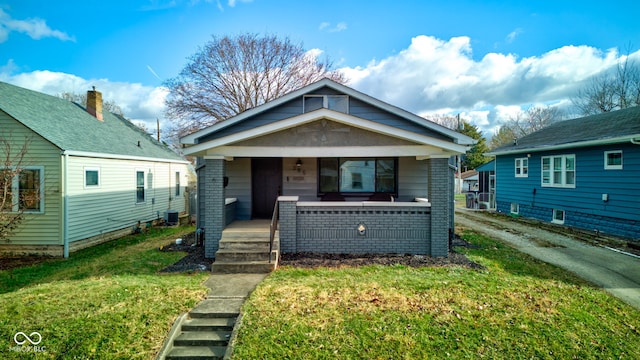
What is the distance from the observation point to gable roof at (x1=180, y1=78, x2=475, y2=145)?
8.46 metres

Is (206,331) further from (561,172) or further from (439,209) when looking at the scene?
(561,172)

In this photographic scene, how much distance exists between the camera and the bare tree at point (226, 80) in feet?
78.1

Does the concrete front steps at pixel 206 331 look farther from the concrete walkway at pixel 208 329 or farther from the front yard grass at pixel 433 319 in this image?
the front yard grass at pixel 433 319

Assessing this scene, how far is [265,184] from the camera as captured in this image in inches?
408

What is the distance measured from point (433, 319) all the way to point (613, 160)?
11544mm

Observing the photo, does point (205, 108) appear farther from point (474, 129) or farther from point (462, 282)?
point (474, 129)

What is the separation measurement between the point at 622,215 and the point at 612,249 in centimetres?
248

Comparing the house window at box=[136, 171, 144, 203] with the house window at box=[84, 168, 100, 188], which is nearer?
the house window at box=[84, 168, 100, 188]

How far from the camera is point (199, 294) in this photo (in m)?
5.40

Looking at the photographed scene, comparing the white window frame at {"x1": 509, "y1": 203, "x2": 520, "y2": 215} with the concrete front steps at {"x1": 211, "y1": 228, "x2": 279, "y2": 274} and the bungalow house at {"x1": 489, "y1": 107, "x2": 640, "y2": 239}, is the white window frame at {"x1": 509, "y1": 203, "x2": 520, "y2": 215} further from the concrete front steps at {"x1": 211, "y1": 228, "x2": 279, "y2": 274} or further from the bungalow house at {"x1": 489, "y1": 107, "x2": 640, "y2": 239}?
the concrete front steps at {"x1": 211, "y1": 228, "x2": 279, "y2": 274}

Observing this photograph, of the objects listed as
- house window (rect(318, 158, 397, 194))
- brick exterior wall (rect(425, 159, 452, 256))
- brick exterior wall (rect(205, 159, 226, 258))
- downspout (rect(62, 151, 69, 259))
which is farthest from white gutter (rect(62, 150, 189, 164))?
brick exterior wall (rect(425, 159, 452, 256))

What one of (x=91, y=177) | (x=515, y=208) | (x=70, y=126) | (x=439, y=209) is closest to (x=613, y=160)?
(x=515, y=208)

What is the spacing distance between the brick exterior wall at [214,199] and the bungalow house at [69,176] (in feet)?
16.8

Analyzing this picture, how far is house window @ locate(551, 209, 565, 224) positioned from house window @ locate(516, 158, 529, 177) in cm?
245
